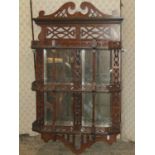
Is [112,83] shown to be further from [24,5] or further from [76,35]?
[24,5]

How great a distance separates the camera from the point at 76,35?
109 inches

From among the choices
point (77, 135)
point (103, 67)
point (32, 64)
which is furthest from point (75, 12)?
point (77, 135)

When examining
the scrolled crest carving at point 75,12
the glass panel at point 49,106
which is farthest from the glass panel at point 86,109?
the scrolled crest carving at point 75,12

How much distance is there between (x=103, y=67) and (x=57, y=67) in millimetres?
475

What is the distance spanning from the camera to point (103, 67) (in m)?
2.73

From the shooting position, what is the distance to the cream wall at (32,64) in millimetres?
2904

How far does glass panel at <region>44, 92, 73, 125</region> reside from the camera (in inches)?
107

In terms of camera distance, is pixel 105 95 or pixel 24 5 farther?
pixel 24 5

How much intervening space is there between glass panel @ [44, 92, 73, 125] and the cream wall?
0.43 meters

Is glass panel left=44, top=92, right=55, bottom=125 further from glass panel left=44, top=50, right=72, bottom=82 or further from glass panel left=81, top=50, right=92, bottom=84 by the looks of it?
glass panel left=81, top=50, right=92, bottom=84
